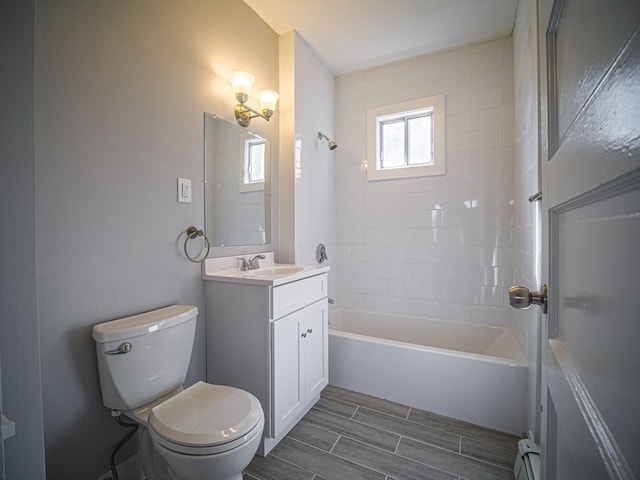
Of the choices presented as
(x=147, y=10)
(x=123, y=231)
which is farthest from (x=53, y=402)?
(x=147, y=10)

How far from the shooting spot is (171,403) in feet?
3.91

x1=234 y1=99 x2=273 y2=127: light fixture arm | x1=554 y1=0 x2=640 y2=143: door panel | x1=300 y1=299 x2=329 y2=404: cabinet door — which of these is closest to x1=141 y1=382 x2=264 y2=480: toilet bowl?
x1=300 y1=299 x2=329 y2=404: cabinet door

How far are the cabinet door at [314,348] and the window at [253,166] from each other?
945mm

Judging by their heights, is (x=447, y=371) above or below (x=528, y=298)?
below

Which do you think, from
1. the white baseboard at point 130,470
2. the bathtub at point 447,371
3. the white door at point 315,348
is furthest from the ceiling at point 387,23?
the white baseboard at point 130,470

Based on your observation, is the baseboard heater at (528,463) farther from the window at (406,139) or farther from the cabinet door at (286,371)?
the window at (406,139)

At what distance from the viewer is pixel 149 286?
56.0 inches

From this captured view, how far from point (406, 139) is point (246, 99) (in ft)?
5.19

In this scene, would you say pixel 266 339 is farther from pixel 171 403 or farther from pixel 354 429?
pixel 354 429

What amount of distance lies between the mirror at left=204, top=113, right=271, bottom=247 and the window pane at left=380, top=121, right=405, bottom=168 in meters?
1.23

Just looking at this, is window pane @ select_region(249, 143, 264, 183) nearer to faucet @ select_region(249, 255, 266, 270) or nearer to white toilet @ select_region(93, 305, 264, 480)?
faucet @ select_region(249, 255, 266, 270)

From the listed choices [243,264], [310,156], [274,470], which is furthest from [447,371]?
[310,156]

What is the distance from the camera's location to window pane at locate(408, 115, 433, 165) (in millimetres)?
2699

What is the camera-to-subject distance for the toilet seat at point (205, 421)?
0.99 meters
